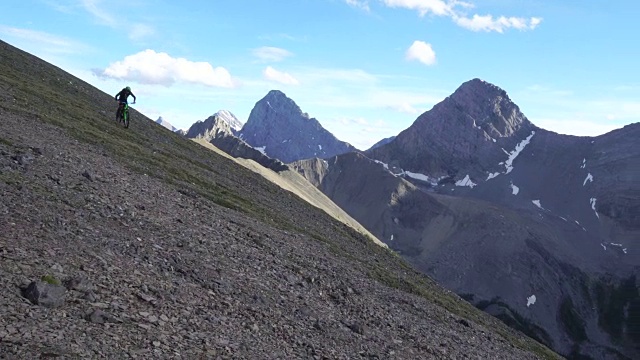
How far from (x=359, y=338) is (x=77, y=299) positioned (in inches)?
500

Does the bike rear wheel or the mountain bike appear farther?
the bike rear wheel

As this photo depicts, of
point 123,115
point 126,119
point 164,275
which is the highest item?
point 123,115

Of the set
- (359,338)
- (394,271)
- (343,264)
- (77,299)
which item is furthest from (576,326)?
(77,299)

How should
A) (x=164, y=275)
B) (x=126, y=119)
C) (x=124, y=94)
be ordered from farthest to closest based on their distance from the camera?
(x=126, y=119) → (x=124, y=94) → (x=164, y=275)

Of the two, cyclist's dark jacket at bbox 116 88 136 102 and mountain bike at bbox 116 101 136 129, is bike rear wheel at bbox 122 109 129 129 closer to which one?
mountain bike at bbox 116 101 136 129

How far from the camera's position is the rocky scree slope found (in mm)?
14523

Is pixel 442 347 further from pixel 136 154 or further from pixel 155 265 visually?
pixel 136 154

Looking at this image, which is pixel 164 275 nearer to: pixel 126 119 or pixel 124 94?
pixel 124 94

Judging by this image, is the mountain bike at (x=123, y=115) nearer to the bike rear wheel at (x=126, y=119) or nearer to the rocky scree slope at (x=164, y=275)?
the bike rear wheel at (x=126, y=119)

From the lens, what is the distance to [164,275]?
1962 cm

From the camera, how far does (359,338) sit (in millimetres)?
23453

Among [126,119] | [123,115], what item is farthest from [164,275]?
[123,115]

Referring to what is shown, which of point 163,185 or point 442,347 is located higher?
point 163,185

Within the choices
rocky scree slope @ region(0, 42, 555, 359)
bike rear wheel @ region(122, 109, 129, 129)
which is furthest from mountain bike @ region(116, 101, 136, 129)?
rocky scree slope @ region(0, 42, 555, 359)
